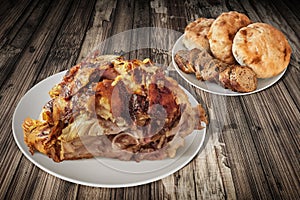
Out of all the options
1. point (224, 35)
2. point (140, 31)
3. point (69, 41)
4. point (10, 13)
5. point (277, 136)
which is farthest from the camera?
point (10, 13)

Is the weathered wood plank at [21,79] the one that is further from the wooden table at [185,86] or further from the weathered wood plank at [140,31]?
the weathered wood plank at [140,31]

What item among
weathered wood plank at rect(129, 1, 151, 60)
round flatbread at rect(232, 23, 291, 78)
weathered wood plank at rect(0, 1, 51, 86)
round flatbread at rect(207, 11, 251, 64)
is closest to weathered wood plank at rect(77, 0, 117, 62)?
weathered wood plank at rect(129, 1, 151, 60)

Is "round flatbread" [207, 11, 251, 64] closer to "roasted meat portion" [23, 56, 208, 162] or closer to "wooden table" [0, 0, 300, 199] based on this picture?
"wooden table" [0, 0, 300, 199]

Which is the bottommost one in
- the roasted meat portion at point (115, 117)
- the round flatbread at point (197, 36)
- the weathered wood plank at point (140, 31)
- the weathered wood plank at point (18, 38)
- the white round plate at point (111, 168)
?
the weathered wood plank at point (140, 31)

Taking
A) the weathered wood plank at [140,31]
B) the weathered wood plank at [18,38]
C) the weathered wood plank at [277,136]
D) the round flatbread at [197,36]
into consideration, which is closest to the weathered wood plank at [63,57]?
the weathered wood plank at [18,38]

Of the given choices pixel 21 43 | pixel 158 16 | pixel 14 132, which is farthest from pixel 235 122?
pixel 21 43

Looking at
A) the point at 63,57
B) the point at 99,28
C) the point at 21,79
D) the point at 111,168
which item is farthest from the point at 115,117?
the point at 99,28

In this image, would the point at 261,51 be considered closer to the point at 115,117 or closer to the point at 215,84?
the point at 215,84
